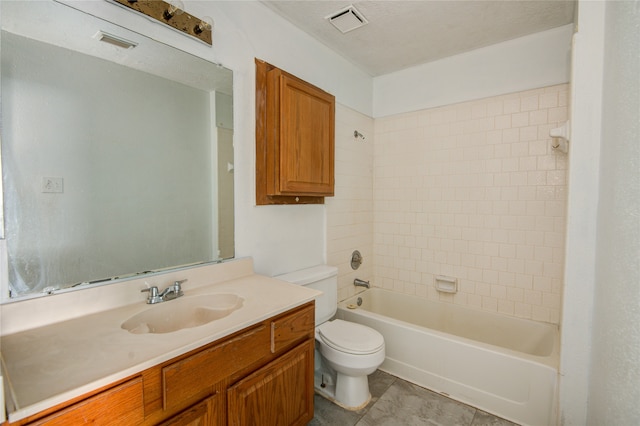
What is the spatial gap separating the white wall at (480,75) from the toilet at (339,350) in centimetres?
185

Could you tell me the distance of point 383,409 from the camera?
186 cm

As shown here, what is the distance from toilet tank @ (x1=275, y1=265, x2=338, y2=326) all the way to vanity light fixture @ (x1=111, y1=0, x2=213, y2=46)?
4.91 feet

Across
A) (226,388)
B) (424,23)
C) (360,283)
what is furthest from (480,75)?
(226,388)

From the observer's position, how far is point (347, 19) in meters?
2.02

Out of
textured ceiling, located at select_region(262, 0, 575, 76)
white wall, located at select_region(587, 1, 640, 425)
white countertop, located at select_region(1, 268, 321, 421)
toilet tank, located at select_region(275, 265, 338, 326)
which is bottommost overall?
toilet tank, located at select_region(275, 265, 338, 326)

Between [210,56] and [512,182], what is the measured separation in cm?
237

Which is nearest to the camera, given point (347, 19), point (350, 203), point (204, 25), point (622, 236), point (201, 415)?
point (622, 236)

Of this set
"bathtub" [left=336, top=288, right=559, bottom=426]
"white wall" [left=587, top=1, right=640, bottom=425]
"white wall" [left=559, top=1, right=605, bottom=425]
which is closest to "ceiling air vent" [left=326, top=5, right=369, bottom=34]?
"white wall" [left=559, top=1, right=605, bottom=425]

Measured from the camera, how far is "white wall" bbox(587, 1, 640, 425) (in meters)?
0.63

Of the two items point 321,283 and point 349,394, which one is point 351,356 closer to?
point 349,394

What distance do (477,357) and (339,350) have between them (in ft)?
3.00

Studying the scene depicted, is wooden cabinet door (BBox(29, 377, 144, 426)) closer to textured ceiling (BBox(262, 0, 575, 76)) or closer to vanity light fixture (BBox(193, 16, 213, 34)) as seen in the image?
vanity light fixture (BBox(193, 16, 213, 34))

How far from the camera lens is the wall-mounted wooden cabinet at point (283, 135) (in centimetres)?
182

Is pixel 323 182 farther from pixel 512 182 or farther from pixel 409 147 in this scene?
pixel 512 182
